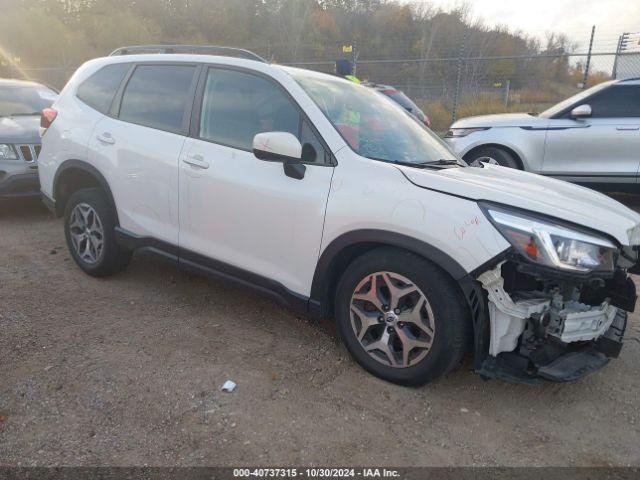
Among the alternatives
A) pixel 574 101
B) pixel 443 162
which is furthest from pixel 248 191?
pixel 574 101

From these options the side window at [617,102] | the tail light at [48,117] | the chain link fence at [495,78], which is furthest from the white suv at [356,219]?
the chain link fence at [495,78]

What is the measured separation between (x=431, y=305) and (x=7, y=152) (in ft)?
18.1

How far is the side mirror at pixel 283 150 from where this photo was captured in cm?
281

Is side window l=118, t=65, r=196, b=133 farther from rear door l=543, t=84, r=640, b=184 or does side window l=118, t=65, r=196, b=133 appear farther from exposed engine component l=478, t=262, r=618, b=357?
rear door l=543, t=84, r=640, b=184

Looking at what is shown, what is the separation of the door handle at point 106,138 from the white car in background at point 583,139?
531 cm

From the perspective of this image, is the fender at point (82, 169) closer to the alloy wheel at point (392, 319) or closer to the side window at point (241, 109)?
the side window at point (241, 109)

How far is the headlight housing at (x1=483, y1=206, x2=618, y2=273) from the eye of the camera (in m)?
2.34

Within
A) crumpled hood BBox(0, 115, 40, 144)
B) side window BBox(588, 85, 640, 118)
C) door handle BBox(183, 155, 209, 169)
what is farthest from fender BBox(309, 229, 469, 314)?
side window BBox(588, 85, 640, 118)

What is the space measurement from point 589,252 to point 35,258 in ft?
15.0

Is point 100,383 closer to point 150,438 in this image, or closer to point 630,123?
point 150,438

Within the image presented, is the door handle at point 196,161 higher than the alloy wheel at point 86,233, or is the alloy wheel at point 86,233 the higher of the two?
the door handle at point 196,161

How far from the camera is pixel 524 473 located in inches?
88.7

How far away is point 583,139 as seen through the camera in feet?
22.9

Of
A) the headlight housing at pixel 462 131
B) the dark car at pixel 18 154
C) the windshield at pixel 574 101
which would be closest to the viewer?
the dark car at pixel 18 154
